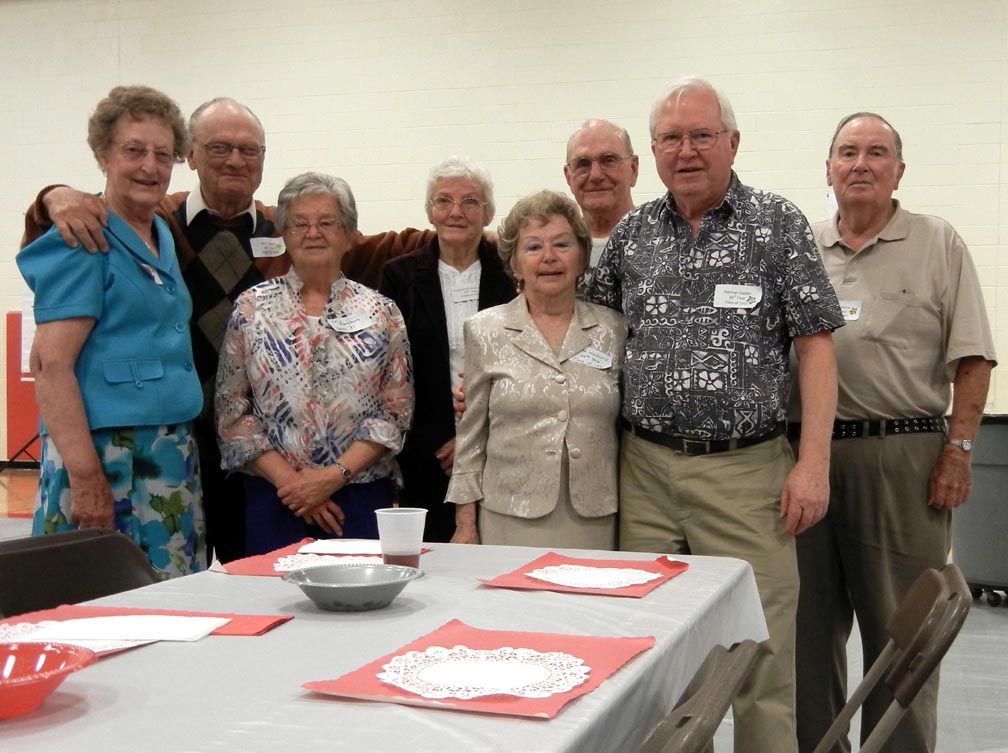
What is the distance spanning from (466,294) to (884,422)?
123 cm

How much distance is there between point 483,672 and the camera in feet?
3.94

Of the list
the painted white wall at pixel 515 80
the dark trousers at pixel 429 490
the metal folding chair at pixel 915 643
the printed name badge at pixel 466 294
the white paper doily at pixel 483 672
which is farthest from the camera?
the painted white wall at pixel 515 80

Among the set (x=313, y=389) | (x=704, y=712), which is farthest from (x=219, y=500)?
(x=704, y=712)

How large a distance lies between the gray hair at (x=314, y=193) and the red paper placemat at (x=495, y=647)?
1665 millimetres

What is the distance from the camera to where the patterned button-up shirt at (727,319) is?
2395 mm

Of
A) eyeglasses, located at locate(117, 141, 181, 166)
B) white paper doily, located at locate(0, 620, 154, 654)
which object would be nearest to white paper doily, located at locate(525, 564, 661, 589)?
white paper doily, located at locate(0, 620, 154, 654)

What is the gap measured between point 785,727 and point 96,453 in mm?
1715

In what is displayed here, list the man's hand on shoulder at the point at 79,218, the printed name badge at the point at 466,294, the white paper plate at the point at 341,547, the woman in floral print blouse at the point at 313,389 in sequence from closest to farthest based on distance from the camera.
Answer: the white paper plate at the point at 341,547 < the man's hand on shoulder at the point at 79,218 < the woman in floral print blouse at the point at 313,389 < the printed name badge at the point at 466,294

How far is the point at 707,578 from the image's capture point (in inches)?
71.7

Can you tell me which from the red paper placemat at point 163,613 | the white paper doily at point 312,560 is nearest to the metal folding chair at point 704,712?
the red paper placemat at point 163,613

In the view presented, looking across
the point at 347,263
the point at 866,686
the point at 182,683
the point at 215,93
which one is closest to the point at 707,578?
the point at 866,686

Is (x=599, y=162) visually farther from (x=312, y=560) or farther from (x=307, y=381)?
(x=312, y=560)

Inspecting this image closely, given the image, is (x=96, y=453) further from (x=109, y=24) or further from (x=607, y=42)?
(x=109, y=24)

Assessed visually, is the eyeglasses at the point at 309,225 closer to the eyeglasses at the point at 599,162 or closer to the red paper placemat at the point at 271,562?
the eyeglasses at the point at 599,162
